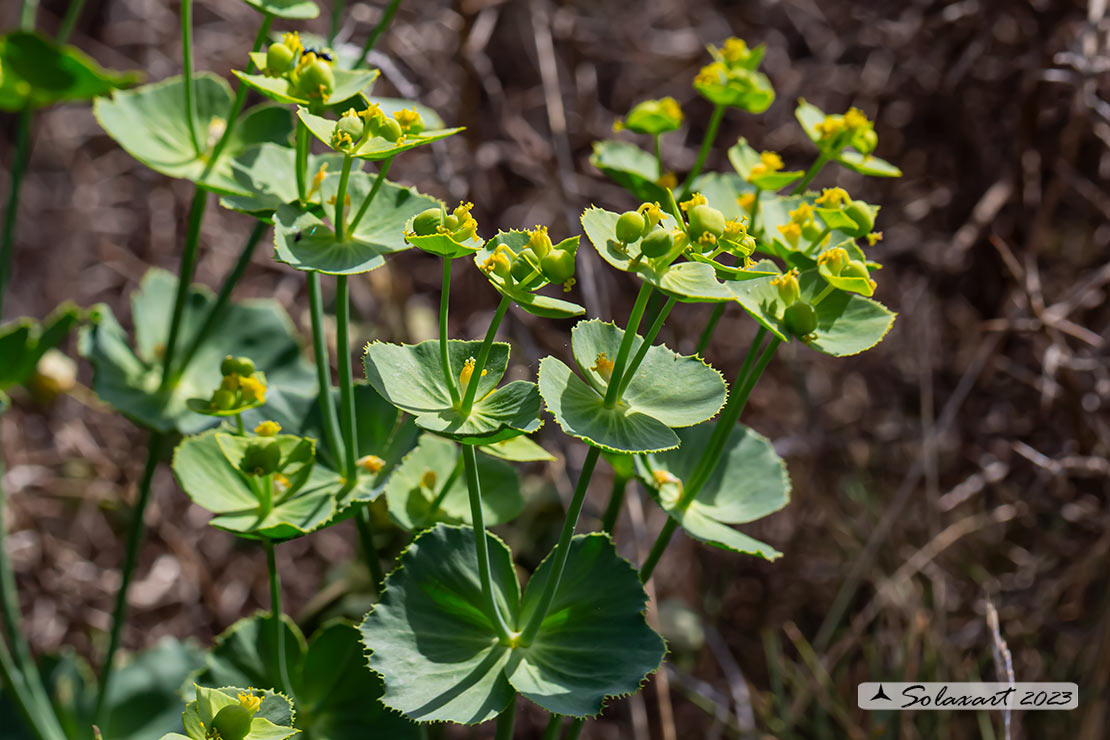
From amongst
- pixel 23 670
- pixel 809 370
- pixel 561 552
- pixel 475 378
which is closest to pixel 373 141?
pixel 475 378

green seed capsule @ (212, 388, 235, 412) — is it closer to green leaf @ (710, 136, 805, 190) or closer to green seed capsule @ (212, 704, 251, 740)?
green seed capsule @ (212, 704, 251, 740)

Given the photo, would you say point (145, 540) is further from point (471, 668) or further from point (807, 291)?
point (807, 291)

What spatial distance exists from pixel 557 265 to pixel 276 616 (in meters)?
0.57

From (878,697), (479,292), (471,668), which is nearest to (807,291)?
(471,668)

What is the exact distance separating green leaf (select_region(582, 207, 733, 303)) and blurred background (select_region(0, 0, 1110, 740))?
675 millimetres

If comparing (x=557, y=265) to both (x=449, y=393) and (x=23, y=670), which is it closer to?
(x=449, y=393)

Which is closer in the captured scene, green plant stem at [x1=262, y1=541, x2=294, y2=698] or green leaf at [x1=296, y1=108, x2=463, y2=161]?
green leaf at [x1=296, y1=108, x2=463, y2=161]

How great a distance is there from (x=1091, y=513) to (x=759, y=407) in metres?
0.80

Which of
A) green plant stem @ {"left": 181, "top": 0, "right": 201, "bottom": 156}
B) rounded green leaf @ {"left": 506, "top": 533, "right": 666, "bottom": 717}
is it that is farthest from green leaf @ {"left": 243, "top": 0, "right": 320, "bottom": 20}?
rounded green leaf @ {"left": 506, "top": 533, "right": 666, "bottom": 717}

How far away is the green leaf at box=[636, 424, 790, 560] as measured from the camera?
120 centimetres

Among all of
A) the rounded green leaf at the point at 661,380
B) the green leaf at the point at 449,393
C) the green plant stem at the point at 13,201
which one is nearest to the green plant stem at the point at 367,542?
the green leaf at the point at 449,393

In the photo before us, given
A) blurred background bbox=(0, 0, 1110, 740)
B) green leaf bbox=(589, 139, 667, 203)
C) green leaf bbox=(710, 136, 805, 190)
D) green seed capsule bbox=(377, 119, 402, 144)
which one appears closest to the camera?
green seed capsule bbox=(377, 119, 402, 144)

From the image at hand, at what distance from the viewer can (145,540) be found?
246cm

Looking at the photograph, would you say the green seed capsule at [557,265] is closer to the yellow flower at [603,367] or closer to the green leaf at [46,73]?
the yellow flower at [603,367]
